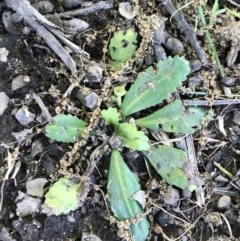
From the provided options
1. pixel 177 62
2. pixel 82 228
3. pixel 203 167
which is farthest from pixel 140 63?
pixel 82 228

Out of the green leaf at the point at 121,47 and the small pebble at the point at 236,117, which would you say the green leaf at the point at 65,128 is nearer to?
the green leaf at the point at 121,47

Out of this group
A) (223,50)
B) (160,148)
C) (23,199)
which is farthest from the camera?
(223,50)

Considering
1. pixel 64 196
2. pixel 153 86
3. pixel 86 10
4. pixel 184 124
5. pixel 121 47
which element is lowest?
pixel 64 196

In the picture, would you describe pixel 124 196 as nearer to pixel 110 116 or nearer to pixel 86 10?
pixel 110 116

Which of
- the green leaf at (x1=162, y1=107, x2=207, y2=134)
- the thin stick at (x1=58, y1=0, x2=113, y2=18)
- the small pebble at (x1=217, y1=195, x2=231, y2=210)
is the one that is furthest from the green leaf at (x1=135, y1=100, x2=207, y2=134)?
the thin stick at (x1=58, y1=0, x2=113, y2=18)

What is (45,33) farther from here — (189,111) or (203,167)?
(203,167)

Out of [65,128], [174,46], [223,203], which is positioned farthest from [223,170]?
[65,128]
